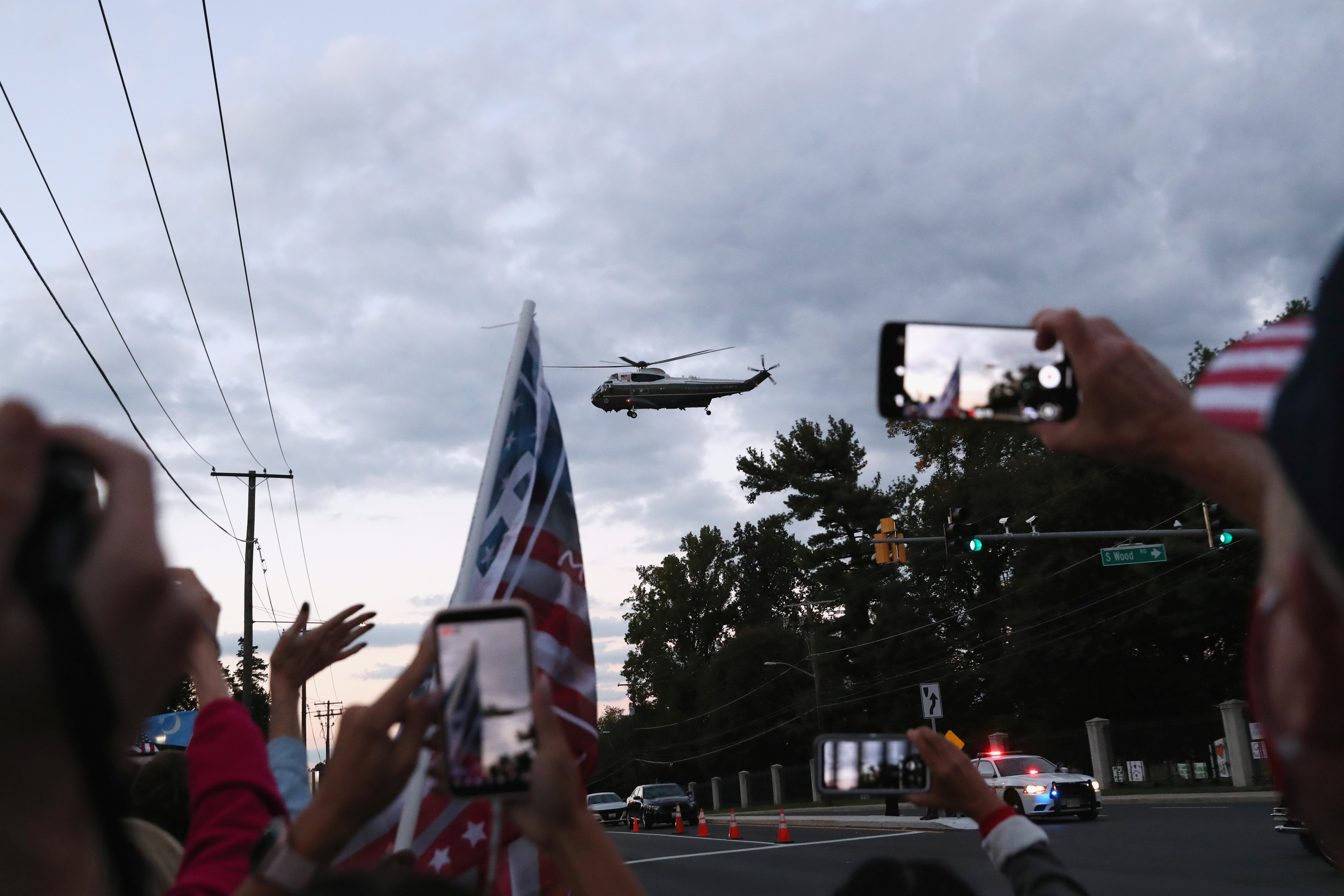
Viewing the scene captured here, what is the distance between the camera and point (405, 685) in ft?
5.83

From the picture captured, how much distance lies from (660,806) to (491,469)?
120 ft

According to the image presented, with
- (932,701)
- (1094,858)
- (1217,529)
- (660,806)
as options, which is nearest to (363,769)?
(1094,858)

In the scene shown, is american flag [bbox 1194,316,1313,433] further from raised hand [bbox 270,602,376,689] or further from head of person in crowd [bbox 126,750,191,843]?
head of person in crowd [bbox 126,750,191,843]

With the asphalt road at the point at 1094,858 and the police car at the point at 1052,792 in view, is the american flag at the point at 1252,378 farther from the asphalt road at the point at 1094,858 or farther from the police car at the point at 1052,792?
the police car at the point at 1052,792

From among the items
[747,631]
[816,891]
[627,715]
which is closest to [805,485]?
[747,631]

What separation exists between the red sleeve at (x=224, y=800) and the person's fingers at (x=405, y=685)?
40cm

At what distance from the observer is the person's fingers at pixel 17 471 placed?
866 millimetres

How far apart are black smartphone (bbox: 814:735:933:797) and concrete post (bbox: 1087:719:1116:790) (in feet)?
128

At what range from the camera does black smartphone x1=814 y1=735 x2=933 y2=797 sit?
2.20 metres

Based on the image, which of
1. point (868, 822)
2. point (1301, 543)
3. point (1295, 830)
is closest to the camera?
point (1301, 543)

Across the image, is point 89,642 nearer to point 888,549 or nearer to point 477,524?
point 477,524

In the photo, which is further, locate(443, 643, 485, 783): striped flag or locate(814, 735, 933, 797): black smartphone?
locate(814, 735, 933, 797): black smartphone

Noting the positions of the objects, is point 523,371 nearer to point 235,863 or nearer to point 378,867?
point 235,863

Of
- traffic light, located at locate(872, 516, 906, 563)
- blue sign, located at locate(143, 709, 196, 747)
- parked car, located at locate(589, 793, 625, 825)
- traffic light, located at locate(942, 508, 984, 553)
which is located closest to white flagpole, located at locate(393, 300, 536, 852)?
blue sign, located at locate(143, 709, 196, 747)
